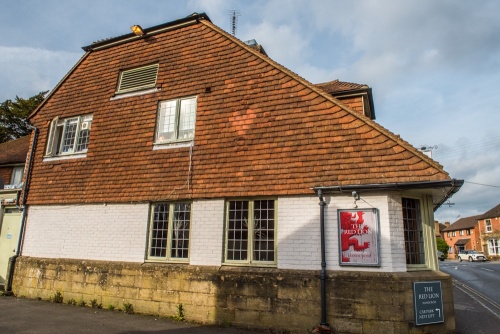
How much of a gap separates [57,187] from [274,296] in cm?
767

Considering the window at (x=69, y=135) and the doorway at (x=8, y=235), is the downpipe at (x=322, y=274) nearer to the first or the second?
the window at (x=69, y=135)

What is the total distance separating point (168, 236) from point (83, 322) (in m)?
2.61

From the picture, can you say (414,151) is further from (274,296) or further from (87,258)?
(87,258)

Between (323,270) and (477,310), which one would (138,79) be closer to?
(323,270)

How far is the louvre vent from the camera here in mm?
10820

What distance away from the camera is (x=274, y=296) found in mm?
7297

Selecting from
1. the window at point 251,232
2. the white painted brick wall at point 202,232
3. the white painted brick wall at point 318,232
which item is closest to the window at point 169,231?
the white painted brick wall at point 202,232

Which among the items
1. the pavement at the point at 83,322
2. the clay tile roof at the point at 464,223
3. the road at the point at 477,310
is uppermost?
the clay tile roof at the point at 464,223

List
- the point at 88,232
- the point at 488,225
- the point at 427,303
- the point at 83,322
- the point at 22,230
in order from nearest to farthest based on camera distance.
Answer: the point at 427,303, the point at 83,322, the point at 88,232, the point at 22,230, the point at 488,225

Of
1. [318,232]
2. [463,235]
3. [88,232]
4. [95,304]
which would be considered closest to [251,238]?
[318,232]

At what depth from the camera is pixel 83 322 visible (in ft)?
25.0

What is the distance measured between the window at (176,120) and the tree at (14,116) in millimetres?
22549

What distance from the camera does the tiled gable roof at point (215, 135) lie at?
7.62m

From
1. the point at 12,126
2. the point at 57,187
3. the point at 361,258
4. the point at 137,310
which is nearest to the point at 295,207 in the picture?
the point at 361,258
